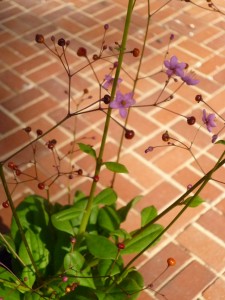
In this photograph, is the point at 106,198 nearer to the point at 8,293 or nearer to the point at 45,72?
the point at 8,293

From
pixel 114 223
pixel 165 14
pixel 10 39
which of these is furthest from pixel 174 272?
pixel 165 14

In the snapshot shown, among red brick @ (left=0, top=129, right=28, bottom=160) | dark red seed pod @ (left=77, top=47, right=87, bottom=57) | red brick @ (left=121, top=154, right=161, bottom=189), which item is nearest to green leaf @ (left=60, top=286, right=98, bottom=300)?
dark red seed pod @ (left=77, top=47, right=87, bottom=57)

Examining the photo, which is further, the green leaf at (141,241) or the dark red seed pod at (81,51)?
the green leaf at (141,241)

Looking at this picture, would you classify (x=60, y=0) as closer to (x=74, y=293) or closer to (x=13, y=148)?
(x=13, y=148)

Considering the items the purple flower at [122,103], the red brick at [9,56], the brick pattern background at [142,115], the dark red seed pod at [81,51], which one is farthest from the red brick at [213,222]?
the red brick at [9,56]

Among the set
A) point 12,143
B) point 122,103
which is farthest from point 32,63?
point 122,103

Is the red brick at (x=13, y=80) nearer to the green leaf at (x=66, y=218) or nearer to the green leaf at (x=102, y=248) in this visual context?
the green leaf at (x=66, y=218)
